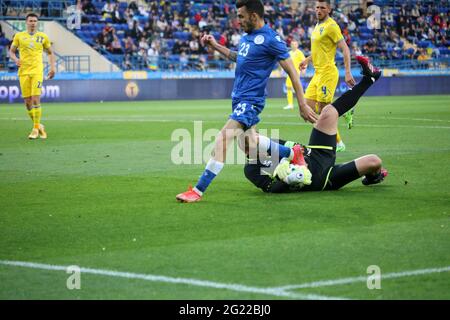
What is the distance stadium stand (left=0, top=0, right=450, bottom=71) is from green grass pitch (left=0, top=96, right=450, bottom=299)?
1086 inches

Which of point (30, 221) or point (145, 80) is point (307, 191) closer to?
point (30, 221)

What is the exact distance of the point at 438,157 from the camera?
13734mm

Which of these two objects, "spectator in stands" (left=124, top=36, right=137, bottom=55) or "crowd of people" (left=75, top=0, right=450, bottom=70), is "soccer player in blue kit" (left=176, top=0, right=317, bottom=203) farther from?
"spectator in stands" (left=124, top=36, right=137, bottom=55)

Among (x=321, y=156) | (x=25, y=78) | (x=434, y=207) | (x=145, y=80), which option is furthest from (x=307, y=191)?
(x=145, y=80)

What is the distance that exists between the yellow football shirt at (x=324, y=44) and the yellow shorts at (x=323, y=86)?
15 centimetres

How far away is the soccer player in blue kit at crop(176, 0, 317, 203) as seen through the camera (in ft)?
32.0

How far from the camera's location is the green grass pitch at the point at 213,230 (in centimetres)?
589

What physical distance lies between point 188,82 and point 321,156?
109 feet

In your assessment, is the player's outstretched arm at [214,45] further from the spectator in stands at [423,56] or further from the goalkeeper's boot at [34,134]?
the spectator in stands at [423,56]

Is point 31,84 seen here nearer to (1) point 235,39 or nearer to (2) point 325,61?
(2) point 325,61

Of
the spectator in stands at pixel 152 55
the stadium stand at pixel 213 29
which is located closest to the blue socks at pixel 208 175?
the stadium stand at pixel 213 29

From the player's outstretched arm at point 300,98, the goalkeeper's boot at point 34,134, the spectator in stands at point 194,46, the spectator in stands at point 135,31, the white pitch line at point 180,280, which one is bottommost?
the spectator in stands at point 194,46

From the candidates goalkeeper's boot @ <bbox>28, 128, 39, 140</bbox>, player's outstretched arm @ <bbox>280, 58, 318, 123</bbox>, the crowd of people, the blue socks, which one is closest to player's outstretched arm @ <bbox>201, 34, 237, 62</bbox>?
player's outstretched arm @ <bbox>280, 58, 318, 123</bbox>

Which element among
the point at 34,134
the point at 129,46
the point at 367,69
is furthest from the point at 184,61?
the point at 367,69
